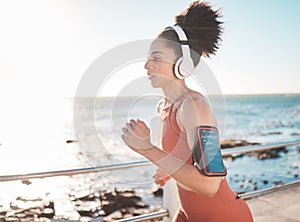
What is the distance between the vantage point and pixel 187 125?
3.23 feet

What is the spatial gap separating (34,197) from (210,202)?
892 centimetres

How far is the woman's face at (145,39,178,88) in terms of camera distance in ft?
3.64

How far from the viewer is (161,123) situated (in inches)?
47.7

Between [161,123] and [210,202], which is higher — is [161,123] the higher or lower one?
the higher one

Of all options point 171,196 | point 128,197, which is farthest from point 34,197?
point 171,196

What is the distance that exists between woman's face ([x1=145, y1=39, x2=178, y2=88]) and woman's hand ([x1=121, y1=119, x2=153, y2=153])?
0.89 ft

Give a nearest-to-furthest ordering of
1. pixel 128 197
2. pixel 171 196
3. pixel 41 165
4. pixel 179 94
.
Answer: pixel 179 94 → pixel 171 196 → pixel 128 197 → pixel 41 165

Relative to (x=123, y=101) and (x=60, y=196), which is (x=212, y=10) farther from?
(x=60, y=196)

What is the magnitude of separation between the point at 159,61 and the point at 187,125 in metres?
0.25

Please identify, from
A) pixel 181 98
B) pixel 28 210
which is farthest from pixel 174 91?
pixel 28 210

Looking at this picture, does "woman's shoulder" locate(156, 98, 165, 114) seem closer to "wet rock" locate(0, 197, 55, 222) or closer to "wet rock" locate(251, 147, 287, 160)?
"wet rock" locate(0, 197, 55, 222)

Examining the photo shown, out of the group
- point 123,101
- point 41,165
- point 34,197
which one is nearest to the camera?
point 123,101

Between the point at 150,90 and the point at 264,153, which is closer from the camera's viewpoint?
the point at 150,90

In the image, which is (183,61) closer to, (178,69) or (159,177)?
(178,69)
